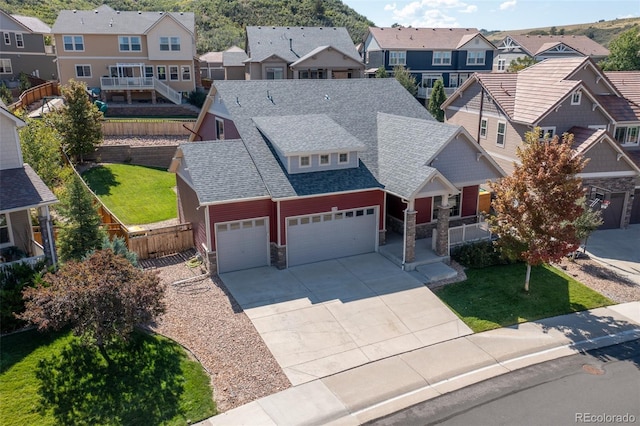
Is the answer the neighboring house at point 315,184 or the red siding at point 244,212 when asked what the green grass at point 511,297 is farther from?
the red siding at point 244,212

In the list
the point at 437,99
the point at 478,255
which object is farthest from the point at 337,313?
the point at 437,99

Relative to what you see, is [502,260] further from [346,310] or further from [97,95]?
[97,95]

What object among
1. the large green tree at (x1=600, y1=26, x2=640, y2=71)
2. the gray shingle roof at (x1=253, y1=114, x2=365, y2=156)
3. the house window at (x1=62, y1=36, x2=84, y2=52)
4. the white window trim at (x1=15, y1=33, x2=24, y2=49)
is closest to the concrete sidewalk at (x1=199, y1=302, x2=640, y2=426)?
the gray shingle roof at (x1=253, y1=114, x2=365, y2=156)

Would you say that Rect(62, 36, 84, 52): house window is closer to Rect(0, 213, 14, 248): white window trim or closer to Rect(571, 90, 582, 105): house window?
Rect(0, 213, 14, 248): white window trim

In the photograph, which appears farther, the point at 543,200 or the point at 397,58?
the point at 397,58

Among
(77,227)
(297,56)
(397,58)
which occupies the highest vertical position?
(397,58)

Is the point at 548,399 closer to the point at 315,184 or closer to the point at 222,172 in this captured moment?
the point at 315,184

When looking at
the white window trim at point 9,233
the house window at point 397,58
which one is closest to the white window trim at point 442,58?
the house window at point 397,58

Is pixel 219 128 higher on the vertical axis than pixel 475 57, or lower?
lower
